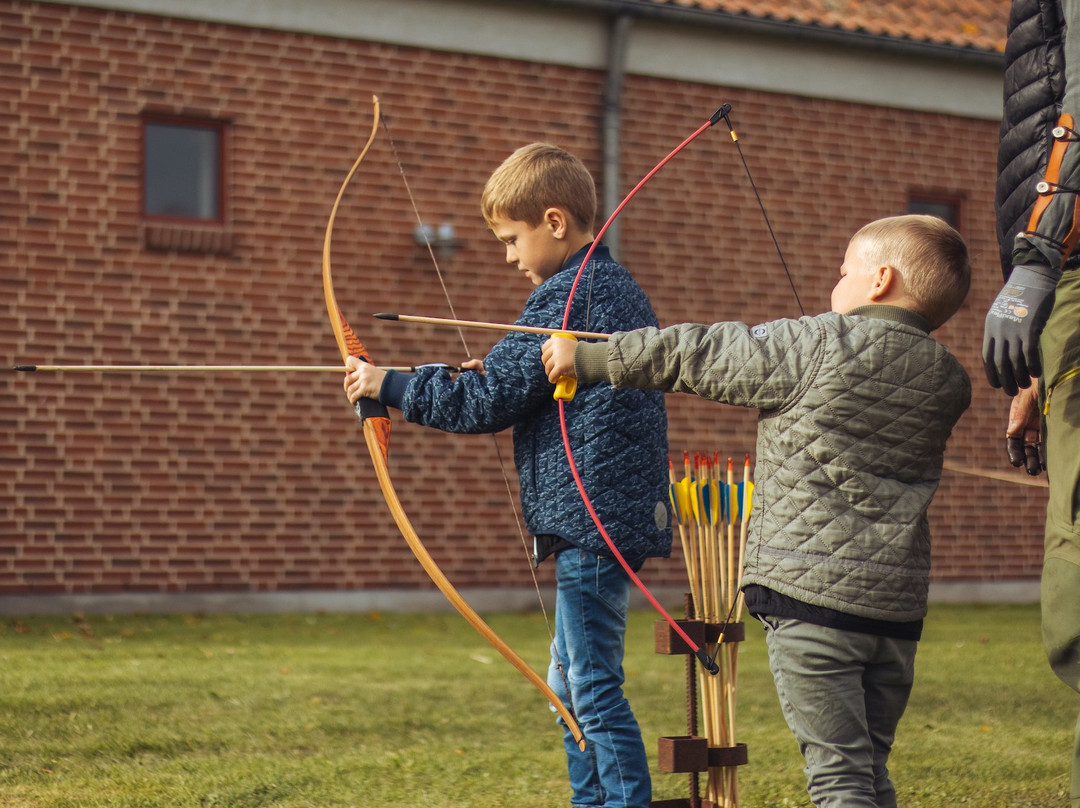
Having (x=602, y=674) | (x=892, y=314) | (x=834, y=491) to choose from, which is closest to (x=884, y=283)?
(x=892, y=314)

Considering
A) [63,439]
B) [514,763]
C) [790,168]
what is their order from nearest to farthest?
[514,763]
[63,439]
[790,168]

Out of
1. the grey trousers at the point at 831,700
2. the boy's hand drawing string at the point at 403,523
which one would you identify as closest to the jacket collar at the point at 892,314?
the grey trousers at the point at 831,700

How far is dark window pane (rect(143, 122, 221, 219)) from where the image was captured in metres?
8.84

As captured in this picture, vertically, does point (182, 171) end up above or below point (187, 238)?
above

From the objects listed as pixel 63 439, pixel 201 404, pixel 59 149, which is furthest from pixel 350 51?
pixel 63 439

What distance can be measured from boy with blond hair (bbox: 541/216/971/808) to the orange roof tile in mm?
7853

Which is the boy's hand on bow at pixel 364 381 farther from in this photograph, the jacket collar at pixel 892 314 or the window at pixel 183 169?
the window at pixel 183 169

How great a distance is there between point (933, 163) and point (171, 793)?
904cm

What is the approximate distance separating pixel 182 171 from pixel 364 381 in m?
6.17

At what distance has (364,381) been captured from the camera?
324 cm

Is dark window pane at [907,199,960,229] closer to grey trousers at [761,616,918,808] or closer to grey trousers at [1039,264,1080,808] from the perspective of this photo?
grey trousers at [1039,264,1080,808]

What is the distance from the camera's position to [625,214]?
32.7ft

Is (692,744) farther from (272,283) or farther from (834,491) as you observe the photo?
(272,283)

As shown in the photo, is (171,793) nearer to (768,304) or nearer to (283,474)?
(283,474)
